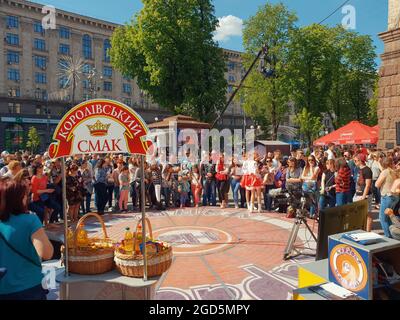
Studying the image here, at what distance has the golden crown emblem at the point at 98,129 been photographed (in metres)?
3.87

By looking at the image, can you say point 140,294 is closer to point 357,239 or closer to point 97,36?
point 357,239

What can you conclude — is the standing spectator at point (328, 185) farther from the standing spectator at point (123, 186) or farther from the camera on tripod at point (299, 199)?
the standing spectator at point (123, 186)

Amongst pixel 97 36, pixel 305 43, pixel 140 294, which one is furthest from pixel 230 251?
pixel 97 36

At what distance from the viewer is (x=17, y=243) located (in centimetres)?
308

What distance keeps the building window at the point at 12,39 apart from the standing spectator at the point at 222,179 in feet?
156

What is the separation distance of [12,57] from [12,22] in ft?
16.5

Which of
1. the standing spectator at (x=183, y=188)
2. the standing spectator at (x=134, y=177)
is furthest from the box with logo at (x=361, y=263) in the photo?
the standing spectator at (x=134, y=177)

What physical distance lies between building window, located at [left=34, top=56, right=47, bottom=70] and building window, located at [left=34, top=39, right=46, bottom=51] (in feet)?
4.54

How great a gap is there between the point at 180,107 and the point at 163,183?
1516 centimetres

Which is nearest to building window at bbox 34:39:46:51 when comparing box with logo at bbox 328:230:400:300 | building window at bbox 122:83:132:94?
building window at bbox 122:83:132:94

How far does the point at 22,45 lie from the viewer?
4841 centimetres

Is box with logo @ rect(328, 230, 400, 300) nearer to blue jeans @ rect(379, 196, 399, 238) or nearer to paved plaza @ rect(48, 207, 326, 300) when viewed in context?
paved plaza @ rect(48, 207, 326, 300)

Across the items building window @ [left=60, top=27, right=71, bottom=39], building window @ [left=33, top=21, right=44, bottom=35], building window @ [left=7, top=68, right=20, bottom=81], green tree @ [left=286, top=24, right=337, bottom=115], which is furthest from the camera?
building window @ [left=60, top=27, right=71, bottom=39]

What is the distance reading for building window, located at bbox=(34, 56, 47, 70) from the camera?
50.2 meters
